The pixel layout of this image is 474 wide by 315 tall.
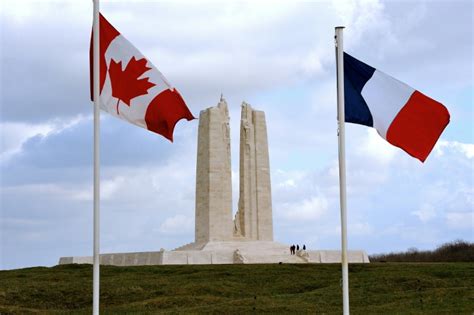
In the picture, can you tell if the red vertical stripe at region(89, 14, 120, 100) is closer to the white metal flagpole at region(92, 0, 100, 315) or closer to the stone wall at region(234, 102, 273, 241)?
the white metal flagpole at region(92, 0, 100, 315)

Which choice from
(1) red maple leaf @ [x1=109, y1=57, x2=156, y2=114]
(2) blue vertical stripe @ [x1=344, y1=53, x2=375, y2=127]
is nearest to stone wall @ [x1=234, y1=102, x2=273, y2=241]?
(1) red maple leaf @ [x1=109, y1=57, x2=156, y2=114]

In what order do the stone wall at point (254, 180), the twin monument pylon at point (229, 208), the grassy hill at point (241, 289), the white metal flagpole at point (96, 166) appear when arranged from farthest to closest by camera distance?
the stone wall at point (254, 180) → the twin monument pylon at point (229, 208) → the grassy hill at point (241, 289) → the white metal flagpole at point (96, 166)

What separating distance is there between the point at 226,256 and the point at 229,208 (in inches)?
166

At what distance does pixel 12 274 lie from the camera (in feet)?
134

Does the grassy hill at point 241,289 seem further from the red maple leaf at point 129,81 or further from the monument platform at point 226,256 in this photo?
the red maple leaf at point 129,81

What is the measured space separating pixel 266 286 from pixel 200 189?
17689 mm

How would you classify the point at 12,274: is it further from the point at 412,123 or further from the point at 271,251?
the point at 412,123

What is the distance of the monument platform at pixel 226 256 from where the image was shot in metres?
45.2

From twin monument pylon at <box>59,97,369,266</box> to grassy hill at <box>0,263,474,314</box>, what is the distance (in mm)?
6003

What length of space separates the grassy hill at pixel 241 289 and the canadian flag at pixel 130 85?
34.1 ft

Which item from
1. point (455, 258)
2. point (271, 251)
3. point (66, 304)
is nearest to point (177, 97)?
point (66, 304)

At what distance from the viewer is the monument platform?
45.2 metres

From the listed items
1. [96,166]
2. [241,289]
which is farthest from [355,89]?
[241,289]

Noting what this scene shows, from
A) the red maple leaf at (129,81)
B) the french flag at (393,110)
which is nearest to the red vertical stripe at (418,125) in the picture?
the french flag at (393,110)
